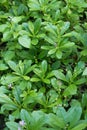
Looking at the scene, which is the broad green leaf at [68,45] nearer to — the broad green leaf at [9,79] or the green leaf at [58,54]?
the green leaf at [58,54]

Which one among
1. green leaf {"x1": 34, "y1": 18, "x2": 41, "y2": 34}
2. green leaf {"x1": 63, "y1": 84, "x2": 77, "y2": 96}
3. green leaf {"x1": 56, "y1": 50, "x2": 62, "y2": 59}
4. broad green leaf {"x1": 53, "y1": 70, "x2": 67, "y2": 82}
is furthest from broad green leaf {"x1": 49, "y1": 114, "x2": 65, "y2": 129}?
green leaf {"x1": 34, "y1": 18, "x2": 41, "y2": 34}

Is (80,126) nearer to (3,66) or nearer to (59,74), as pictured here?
(59,74)

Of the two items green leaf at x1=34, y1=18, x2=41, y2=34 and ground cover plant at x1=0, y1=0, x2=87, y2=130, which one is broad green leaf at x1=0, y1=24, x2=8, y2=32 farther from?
green leaf at x1=34, y1=18, x2=41, y2=34

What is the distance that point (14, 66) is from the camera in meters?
2.35

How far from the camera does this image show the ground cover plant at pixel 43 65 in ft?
6.92

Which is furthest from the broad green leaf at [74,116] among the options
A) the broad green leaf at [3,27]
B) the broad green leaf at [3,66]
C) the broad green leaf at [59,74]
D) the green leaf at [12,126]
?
the broad green leaf at [3,27]

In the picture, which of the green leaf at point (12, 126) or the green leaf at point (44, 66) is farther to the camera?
the green leaf at point (44, 66)

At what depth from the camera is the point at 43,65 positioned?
7.64 feet

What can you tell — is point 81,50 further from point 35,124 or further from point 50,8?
point 35,124

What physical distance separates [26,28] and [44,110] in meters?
0.73

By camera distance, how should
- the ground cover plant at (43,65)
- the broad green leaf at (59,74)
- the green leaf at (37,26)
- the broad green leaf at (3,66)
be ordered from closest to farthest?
the ground cover plant at (43,65) < the broad green leaf at (59,74) < the broad green leaf at (3,66) < the green leaf at (37,26)

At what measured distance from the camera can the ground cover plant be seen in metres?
2.11

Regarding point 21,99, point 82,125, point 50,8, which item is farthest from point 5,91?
point 50,8

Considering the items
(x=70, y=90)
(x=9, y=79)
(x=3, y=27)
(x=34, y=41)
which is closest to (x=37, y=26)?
(x=34, y=41)
